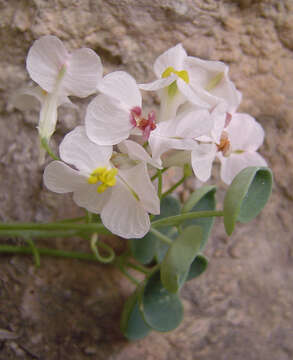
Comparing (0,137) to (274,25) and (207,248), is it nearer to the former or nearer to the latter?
(207,248)

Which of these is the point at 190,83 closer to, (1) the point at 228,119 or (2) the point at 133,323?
(1) the point at 228,119

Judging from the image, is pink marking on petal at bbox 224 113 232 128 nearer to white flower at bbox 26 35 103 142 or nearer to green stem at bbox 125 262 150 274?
white flower at bbox 26 35 103 142

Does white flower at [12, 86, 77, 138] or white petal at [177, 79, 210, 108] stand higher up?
white petal at [177, 79, 210, 108]

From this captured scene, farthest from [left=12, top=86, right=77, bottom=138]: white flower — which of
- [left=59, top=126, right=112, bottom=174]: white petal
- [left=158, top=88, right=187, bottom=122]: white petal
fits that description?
[left=158, top=88, right=187, bottom=122]: white petal

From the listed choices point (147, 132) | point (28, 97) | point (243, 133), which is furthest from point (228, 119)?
point (28, 97)

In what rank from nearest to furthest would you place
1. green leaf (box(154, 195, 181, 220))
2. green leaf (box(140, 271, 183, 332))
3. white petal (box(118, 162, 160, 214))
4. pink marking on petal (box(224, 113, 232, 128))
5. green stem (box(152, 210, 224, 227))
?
white petal (box(118, 162, 160, 214))
green stem (box(152, 210, 224, 227))
pink marking on petal (box(224, 113, 232, 128))
green leaf (box(140, 271, 183, 332))
green leaf (box(154, 195, 181, 220))

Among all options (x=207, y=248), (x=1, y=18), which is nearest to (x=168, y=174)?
(x=207, y=248)

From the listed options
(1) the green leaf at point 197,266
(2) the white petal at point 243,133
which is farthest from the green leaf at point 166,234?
(2) the white petal at point 243,133
